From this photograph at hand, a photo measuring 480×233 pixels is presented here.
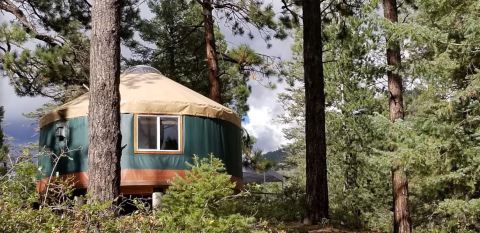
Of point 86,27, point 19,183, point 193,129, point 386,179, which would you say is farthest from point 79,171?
point 386,179

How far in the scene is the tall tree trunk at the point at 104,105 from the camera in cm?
490

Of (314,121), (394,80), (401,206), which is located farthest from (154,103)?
(401,206)

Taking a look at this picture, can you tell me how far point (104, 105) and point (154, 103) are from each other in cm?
508

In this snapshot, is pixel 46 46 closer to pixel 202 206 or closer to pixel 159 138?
pixel 159 138

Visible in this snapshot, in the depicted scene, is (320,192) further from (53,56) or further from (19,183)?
(53,56)

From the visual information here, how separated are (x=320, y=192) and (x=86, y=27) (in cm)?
720

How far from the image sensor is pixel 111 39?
5250 millimetres

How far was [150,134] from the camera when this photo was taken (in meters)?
10.2

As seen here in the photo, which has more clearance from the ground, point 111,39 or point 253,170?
point 111,39

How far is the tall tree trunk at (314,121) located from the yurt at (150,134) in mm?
3008

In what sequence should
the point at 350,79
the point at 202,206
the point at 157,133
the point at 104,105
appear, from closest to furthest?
1. the point at 202,206
2. the point at 104,105
3. the point at 157,133
4. the point at 350,79

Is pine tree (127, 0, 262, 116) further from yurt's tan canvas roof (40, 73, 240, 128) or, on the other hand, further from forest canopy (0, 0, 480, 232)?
yurt's tan canvas roof (40, 73, 240, 128)

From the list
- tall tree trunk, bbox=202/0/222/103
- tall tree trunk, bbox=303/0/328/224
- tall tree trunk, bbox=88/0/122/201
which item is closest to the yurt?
tall tree trunk, bbox=303/0/328/224

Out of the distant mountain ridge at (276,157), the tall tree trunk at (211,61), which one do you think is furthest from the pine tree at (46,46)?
the distant mountain ridge at (276,157)
